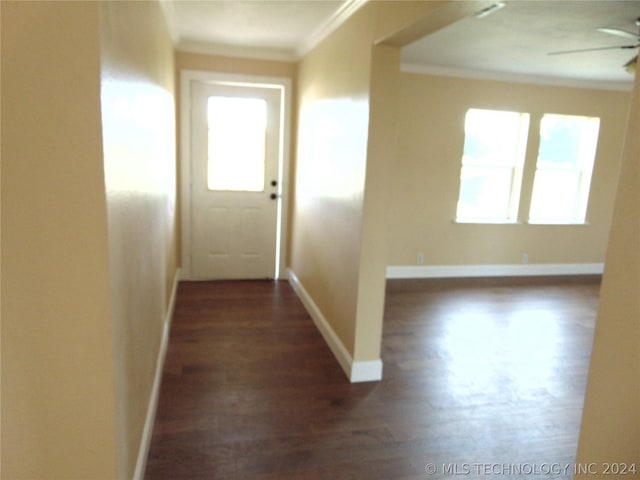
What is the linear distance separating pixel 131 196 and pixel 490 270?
16.7 ft

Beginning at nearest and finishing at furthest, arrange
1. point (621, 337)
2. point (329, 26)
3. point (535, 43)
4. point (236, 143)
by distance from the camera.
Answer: point (621, 337) → point (329, 26) → point (535, 43) → point (236, 143)

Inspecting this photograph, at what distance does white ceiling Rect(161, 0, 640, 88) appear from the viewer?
3.04 m

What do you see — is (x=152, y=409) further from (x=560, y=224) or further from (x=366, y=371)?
(x=560, y=224)

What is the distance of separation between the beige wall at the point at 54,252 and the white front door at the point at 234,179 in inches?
147

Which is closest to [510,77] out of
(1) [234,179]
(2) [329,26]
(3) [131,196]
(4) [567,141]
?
(4) [567,141]

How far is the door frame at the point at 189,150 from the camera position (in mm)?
4707

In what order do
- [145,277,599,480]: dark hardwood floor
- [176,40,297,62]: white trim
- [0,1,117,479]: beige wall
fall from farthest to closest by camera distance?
[176,40,297,62]: white trim, [145,277,599,480]: dark hardwood floor, [0,1,117,479]: beige wall

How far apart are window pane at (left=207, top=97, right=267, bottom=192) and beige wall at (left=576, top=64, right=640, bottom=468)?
430 cm

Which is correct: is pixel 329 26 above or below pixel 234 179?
above

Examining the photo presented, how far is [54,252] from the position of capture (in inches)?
50.5

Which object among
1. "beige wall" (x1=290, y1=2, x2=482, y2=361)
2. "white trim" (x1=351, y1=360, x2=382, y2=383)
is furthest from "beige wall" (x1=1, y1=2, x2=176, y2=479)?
"white trim" (x1=351, y1=360, x2=382, y2=383)

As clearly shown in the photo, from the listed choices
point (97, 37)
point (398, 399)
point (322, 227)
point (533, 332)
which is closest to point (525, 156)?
point (533, 332)

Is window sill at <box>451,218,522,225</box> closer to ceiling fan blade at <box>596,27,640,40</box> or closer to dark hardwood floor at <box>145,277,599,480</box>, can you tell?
dark hardwood floor at <box>145,277,599,480</box>

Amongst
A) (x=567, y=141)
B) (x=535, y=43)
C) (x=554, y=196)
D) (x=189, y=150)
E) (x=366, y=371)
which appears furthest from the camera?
(x=554, y=196)
